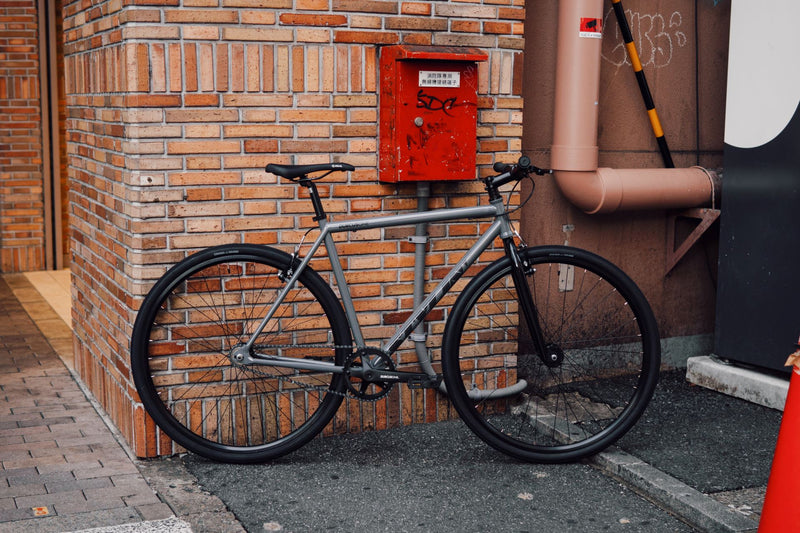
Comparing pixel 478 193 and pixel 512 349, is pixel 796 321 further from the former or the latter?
pixel 478 193

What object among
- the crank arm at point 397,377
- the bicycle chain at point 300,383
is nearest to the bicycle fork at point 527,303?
the crank arm at point 397,377

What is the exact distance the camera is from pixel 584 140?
17.0 ft

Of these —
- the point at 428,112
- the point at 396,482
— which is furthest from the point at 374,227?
the point at 396,482

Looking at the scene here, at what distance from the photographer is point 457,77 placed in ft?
15.1

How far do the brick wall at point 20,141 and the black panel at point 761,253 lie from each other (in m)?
6.86

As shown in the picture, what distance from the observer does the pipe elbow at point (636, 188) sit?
5.29 m

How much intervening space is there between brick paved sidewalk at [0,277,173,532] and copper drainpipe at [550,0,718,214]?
264cm

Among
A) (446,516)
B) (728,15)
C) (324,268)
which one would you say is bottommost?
(446,516)

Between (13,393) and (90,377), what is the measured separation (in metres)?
0.43

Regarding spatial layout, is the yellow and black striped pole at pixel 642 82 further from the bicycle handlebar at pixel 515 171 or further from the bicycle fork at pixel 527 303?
the bicycle fork at pixel 527 303

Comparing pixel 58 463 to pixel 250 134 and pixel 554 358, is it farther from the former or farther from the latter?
pixel 554 358

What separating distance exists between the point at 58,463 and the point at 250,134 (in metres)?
1.67

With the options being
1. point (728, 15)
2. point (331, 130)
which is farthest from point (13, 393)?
point (728, 15)

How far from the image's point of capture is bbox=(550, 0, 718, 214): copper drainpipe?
5113 mm
